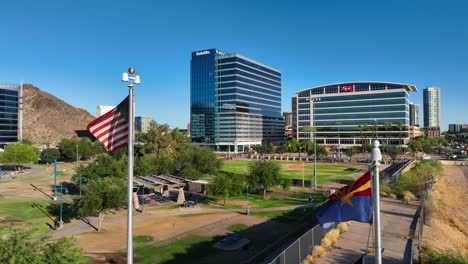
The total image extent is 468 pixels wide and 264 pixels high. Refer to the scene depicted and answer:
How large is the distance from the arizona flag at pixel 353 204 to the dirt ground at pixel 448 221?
1627 centimetres

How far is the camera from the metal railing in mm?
17172

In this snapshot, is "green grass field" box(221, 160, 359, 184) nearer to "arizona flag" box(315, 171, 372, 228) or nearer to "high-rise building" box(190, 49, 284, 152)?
"arizona flag" box(315, 171, 372, 228)

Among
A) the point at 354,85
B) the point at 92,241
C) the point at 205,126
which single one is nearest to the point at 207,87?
the point at 205,126

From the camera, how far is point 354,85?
542 ft

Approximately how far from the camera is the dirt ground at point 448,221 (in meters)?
25.2

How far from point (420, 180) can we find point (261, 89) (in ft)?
496

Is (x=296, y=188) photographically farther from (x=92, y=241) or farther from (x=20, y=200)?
(x=20, y=200)

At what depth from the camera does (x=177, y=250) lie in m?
27.5

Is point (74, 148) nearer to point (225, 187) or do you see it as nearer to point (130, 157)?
point (225, 187)

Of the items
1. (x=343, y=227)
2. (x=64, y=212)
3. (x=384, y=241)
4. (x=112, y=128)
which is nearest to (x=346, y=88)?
(x=64, y=212)

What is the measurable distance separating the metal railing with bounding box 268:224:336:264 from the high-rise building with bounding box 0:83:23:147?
164 meters

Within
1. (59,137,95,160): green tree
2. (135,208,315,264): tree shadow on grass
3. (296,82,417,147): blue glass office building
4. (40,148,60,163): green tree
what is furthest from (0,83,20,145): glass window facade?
(135,208,315,264): tree shadow on grass

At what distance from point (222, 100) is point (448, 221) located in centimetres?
14410

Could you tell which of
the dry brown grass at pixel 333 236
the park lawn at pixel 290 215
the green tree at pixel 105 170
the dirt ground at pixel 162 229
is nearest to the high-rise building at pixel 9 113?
the green tree at pixel 105 170
